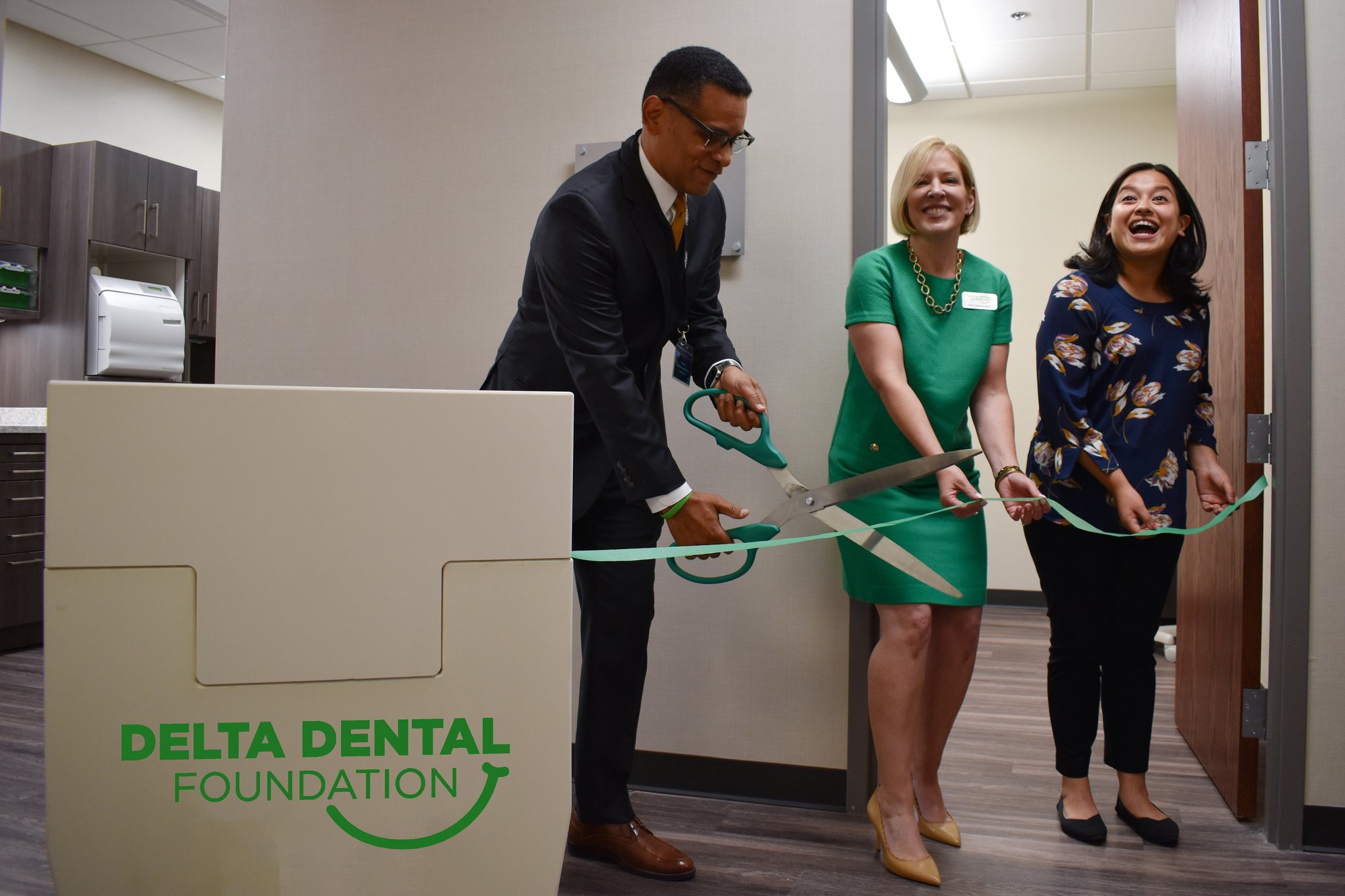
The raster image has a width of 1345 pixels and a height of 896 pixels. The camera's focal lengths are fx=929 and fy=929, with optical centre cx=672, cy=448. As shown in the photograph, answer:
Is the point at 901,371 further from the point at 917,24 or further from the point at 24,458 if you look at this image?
the point at 24,458

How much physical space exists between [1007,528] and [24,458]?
451 centimetres

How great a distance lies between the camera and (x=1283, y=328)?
1.85m

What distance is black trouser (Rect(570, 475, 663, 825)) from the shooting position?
1.66 metres

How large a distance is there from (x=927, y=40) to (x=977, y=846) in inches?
151

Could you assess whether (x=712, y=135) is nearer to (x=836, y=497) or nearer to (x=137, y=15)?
(x=836, y=497)

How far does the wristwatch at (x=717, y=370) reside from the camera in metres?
1.65

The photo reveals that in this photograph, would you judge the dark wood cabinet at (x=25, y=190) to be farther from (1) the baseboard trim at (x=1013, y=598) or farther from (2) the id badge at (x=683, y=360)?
(1) the baseboard trim at (x=1013, y=598)

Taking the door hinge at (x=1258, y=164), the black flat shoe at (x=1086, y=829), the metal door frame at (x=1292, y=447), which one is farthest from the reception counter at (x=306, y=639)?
the door hinge at (x=1258, y=164)

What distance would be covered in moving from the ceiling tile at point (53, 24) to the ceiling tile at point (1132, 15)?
4891mm

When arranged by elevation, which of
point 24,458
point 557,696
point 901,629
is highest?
point 24,458

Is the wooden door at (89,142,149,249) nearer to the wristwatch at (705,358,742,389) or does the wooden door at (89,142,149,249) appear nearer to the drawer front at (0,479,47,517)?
the drawer front at (0,479,47,517)

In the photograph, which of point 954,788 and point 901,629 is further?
point 954,788

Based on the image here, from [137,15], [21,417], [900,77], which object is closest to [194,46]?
[137,15]

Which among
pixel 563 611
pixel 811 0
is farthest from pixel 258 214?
pixel 563 611
